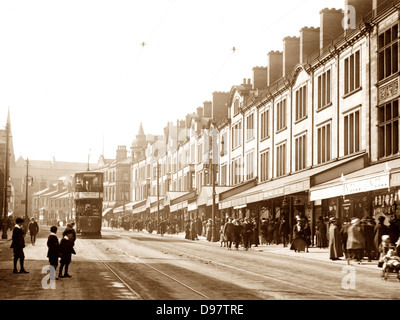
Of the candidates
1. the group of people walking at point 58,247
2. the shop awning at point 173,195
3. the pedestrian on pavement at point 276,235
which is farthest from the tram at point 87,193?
the group of people walking at point 58,247

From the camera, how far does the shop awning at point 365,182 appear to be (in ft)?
77.9

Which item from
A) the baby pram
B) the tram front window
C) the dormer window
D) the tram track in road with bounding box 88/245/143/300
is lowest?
the tram track in road with bounding box 88/245/143/300

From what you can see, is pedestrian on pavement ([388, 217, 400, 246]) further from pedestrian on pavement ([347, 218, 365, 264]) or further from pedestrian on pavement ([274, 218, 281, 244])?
pedestrian on pavement ([274, 218, 281, 244])

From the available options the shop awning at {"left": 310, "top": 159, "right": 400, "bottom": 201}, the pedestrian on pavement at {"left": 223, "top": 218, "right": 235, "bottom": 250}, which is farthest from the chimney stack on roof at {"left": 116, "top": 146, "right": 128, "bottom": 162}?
the shop awning at {"left": 310, "top": 159, "right": 400, "bottom": 201}

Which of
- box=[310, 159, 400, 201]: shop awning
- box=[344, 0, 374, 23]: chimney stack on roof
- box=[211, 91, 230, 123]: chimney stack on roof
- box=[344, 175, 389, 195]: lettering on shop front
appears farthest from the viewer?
box=[211, 91, 230, 123]: chimney stack on roof

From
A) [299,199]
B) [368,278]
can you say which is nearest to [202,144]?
[299,199]

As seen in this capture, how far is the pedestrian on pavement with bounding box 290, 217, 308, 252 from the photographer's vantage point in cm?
3183

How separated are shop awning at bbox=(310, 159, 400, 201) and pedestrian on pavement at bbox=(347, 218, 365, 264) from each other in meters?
1.55

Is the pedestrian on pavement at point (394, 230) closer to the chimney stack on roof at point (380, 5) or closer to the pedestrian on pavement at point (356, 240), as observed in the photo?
the pedestrian on pavement at point (356, 240)

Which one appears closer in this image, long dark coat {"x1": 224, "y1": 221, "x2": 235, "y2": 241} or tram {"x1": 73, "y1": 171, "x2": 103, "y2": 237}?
long dark coat {"x1": 224, "y1": 221, "x2": 235, "y2": 241}
